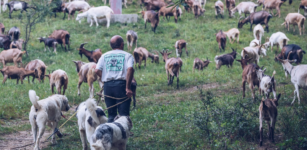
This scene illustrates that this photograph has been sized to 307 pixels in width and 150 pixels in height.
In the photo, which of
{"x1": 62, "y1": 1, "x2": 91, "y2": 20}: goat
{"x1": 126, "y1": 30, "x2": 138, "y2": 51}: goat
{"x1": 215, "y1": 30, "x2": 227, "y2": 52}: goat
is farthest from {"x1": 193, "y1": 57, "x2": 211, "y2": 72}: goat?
{"x1": 62, "y1": 1, "x2": 91, "y2": 20}: goat

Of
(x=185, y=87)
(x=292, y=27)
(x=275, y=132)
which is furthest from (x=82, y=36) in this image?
(x=275, y=132)

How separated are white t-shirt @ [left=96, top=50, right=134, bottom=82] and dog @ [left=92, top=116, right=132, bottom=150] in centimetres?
74

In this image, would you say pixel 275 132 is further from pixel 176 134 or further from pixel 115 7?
pixel 115 7

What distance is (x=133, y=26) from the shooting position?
21.8 m

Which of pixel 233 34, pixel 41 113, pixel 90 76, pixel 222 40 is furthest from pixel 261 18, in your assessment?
pixel 41 113

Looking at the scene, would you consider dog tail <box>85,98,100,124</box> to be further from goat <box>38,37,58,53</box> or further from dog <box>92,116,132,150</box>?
goat <box>38,37,58,53</box>

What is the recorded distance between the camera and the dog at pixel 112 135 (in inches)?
190

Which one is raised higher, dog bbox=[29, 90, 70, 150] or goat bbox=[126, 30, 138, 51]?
goat bbox=[126, 30, 138, 51]

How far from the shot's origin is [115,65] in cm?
595

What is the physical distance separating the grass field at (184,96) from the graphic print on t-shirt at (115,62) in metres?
1.75

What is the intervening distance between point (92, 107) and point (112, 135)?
2.81 feet

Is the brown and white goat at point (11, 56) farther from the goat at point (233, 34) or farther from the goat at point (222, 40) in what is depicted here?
the goat at point (233, 34)

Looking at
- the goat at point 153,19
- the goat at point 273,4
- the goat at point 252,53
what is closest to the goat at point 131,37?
the goat at point 153,19

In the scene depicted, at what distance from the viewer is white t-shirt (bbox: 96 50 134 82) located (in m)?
5.90
